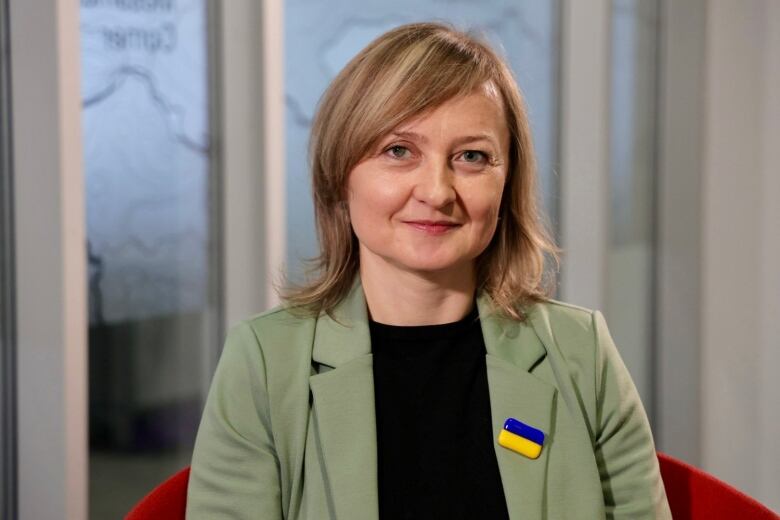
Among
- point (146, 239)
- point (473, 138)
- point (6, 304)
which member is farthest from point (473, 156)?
point (146, 239)

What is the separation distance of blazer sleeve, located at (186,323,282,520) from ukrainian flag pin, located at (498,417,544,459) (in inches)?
12.3

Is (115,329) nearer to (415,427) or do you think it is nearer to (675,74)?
(415,427)

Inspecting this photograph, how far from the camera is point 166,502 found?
137cm

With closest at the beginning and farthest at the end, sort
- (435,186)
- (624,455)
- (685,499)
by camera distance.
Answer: (435,186)
(624,455)
(685,499)

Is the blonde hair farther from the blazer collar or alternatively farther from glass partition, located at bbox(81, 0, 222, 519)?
glass partition, located at bbox(81, 0, 222, 519)

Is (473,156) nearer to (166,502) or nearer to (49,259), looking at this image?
(166,502)

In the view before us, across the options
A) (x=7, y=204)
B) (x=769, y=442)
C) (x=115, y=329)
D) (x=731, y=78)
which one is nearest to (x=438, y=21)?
(x=7, y=204)

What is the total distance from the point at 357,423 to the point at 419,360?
143 mm

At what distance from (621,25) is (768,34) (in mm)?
446

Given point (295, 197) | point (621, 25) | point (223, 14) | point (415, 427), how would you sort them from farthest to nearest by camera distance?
point (621, 25), point (295, 197), point (223, 14), point (415, 427)

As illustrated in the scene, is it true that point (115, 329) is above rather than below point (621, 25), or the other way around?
below

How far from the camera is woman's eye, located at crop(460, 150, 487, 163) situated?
1.35 m

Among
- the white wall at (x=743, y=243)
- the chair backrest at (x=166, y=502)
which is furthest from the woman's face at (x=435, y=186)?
the white wall at (x=743, y=243)

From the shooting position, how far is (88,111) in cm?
212
